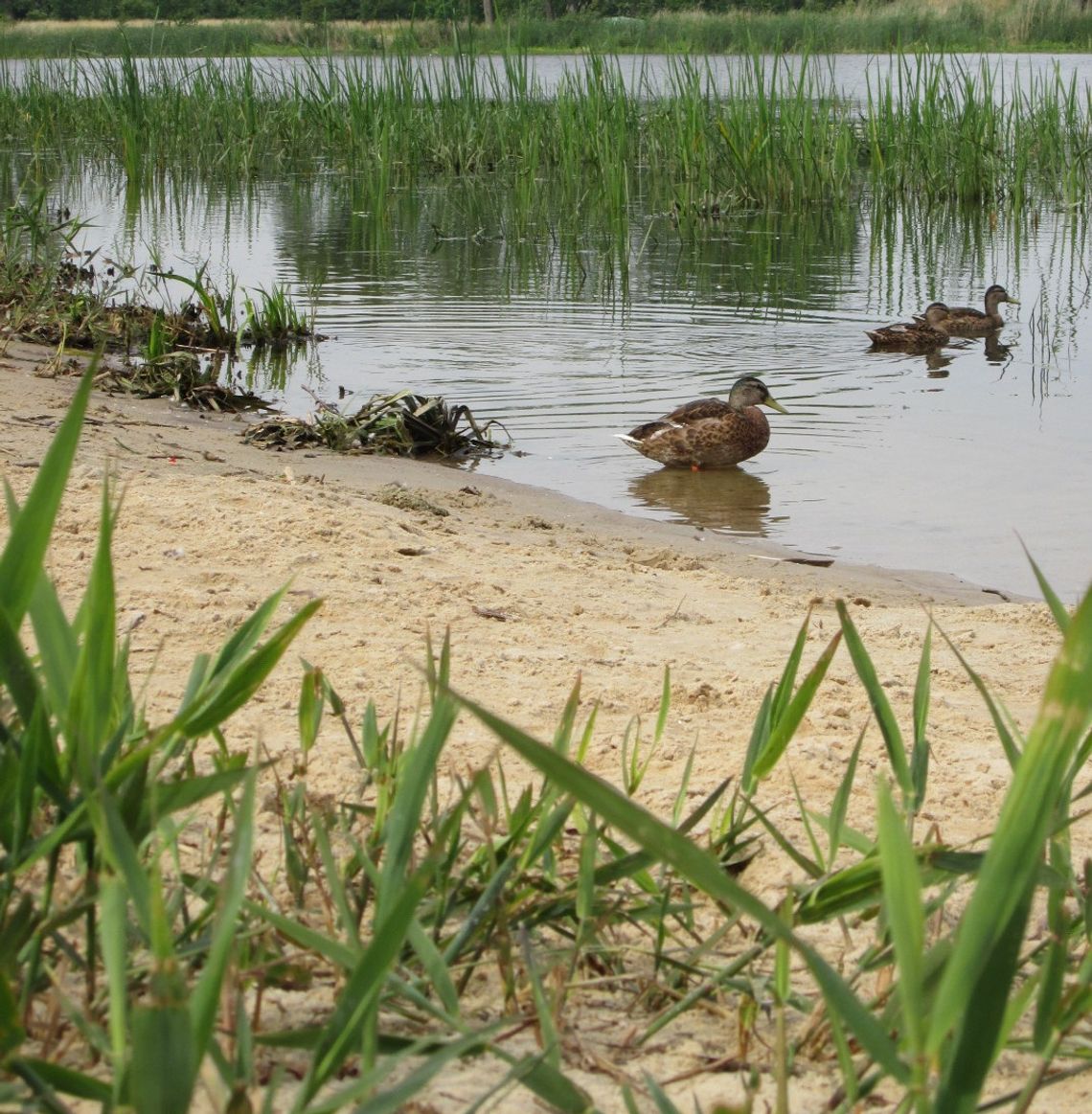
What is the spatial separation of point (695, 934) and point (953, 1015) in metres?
0.83

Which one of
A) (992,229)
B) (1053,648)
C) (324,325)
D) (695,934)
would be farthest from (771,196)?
(695,934)

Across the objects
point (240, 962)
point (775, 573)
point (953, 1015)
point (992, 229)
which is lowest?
point (775, 573)

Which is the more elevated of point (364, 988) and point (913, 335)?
point (913, 335)

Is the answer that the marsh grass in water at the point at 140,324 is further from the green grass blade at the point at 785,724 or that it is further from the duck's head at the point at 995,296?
the green grass blade at the point at 785,724

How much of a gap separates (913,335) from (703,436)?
2.99 meters

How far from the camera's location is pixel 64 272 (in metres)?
10.2

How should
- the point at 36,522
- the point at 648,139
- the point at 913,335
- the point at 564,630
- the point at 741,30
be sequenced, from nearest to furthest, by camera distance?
the point at 36,522 → the point at 564,630 → the point at 913,335 → the point at 648,139 → the point at 741,30

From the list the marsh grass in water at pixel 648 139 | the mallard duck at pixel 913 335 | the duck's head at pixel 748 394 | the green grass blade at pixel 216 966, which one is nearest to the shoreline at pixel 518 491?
the duck's head at pixel 748 394

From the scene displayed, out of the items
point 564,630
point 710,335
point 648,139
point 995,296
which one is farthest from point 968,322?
point 648,139

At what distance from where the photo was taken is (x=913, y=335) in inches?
378

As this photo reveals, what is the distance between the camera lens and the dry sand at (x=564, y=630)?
7.34 feet

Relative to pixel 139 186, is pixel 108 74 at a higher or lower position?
higher

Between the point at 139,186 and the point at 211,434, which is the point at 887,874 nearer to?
the point at 211,434

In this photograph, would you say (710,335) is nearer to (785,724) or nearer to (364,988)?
(785,724)
